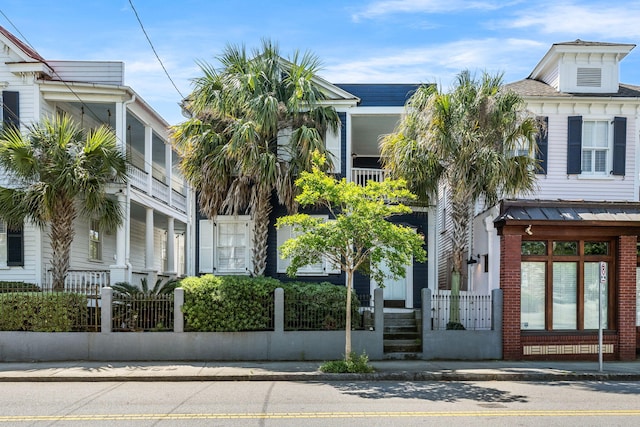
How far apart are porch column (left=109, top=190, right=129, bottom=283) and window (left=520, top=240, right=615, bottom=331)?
1126 cm

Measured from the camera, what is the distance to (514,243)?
16.4 meters

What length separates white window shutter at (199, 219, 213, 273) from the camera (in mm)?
20078

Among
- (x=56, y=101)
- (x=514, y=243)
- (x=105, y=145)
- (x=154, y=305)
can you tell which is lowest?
(x=154, y=305)

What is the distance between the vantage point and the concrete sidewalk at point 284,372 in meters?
13.5

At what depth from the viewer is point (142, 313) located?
632 inches

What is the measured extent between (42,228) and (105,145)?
304cm

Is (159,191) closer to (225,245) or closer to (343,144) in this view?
(225,245)

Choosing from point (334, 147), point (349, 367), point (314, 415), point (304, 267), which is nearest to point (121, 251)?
point (304, 267)

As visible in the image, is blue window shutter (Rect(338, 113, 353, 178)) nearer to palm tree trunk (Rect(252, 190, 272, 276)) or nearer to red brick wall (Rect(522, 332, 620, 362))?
palm tree trunk (Rect(252, 190, 272, 276))

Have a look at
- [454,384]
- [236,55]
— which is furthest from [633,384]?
[236,55]

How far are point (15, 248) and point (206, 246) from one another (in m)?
5.57

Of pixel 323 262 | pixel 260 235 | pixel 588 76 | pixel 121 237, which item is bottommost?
pixel 323 262

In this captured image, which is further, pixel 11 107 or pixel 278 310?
pixel 11 107

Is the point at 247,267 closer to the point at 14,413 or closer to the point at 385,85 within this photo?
the point at 385,85
